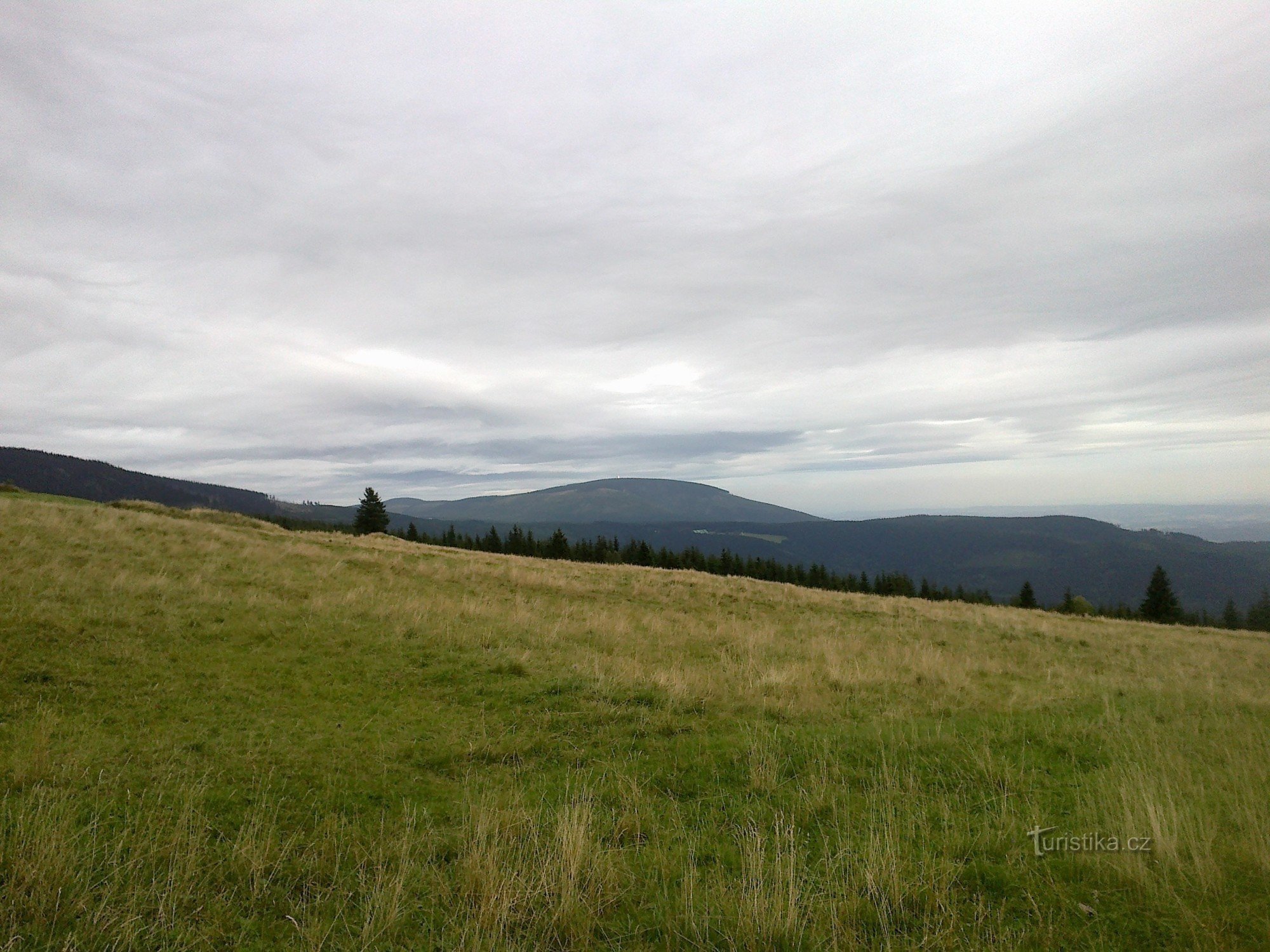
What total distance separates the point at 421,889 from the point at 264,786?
2559 millimetres

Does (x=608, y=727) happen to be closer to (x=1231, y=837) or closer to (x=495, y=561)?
(x=1231, y=837)

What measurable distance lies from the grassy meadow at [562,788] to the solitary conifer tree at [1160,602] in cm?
6226

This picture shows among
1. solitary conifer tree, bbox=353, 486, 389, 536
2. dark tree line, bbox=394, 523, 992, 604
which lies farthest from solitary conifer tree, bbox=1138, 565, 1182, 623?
solitary conifer tree, bbox=353, 486, 389, 536

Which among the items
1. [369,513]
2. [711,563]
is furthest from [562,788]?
[711,563]

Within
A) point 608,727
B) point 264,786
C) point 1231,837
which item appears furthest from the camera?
point 608,727

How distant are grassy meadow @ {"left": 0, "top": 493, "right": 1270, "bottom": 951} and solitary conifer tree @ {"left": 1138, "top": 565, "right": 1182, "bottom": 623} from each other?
204 ft

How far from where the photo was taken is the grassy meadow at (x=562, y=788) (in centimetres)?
406

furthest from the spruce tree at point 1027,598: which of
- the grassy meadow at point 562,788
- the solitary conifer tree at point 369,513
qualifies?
the solitary conifer tree at point 369,513

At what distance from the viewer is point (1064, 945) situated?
3.88 metres

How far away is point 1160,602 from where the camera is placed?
6066cm

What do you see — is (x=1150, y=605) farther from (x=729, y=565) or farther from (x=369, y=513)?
(x=369, y=513)

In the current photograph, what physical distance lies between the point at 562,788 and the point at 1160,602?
79205 millimetres

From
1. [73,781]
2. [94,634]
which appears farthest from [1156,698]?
[94,634]

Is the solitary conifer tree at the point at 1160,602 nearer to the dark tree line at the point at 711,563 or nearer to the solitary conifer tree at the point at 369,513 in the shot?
the dark tree line at the point at 711,563
